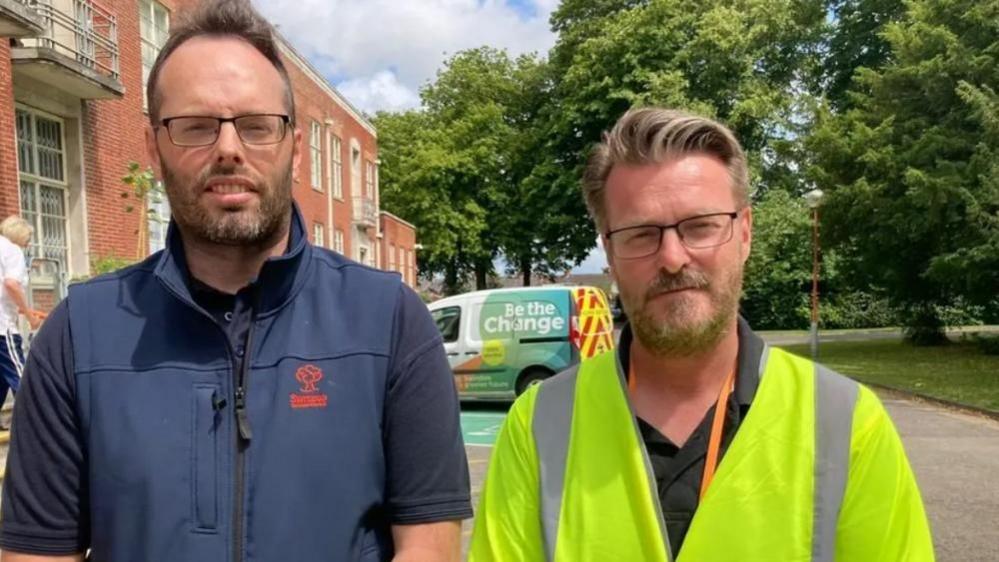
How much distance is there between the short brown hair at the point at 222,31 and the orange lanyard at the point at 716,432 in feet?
3.84

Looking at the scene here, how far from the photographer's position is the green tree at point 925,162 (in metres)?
18.1

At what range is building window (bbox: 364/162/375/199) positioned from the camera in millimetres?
34188

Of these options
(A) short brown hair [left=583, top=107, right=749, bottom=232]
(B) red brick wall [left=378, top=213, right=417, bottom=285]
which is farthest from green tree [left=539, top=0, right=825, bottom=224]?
(A) short brown hair [left=583, top=107, right=749, bottom=232]

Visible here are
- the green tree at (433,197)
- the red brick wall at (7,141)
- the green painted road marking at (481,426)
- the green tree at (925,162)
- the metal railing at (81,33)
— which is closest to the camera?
the red brick wall at (7,141)

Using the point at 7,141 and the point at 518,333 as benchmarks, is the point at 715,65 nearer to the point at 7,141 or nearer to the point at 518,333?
the point at 518,333

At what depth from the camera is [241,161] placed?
5.78 feet

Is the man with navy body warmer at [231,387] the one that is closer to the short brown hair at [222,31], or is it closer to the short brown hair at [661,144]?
the short brown hair at [222,31]

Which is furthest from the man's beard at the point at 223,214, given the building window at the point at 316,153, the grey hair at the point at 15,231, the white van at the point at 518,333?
the building window at the point at 316,153

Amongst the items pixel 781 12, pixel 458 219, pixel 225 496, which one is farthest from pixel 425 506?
pixel 458 219

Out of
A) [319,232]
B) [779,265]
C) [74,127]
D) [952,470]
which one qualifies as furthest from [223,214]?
[779,265]

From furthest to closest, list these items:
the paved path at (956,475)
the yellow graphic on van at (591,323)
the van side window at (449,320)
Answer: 1. the van side window at (449,320)
2. the yellow graphic on van at (591,323)
3. the paved path at (956,475)

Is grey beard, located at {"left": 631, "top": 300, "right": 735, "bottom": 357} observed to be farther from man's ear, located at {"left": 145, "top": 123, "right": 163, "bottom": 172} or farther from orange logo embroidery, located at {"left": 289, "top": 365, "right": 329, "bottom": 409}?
man's ear, located at {"left": 145, "top": 123, "right": 163, "bottom": 172}

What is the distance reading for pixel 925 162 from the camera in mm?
19578

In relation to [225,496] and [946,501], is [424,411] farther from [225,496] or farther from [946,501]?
[946,501]
